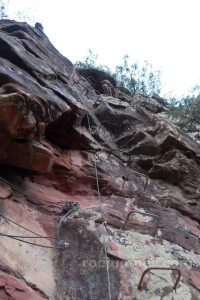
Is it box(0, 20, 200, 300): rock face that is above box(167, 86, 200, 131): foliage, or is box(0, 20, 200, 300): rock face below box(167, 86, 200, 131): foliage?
below

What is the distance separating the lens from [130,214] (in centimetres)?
703

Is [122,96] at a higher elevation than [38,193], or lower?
higher

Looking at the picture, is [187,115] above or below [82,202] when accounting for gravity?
above

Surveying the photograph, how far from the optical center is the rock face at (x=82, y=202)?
5.28m

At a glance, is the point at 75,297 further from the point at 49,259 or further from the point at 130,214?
the point at 130,214

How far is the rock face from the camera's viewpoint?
528cm

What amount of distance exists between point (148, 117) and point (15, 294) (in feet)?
23.7

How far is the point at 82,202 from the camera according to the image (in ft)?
22.8

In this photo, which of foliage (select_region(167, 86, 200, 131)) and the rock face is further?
foliage (select_region(167, 86, 200, 131))

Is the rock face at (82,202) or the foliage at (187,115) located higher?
the foliage at (187,115)

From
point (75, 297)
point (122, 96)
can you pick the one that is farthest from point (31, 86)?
point (122, 96)

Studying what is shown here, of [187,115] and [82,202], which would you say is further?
[187,115]

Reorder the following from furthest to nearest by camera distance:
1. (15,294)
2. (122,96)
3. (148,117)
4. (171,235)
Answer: (122,96), (148,117), (171,235), (15,294)

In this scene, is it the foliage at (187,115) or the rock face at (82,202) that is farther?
the foliage at (187,115)
